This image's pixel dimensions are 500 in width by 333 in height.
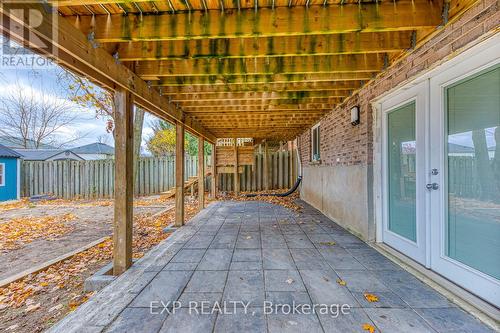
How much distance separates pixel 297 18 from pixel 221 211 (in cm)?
493

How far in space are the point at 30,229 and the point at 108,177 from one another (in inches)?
218

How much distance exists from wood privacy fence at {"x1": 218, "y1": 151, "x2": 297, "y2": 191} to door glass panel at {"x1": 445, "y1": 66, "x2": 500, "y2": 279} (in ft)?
26.2

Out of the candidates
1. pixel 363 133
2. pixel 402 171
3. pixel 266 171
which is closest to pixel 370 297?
pixel 402 171

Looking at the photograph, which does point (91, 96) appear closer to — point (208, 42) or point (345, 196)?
point (208, 42)

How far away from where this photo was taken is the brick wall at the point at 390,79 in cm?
175

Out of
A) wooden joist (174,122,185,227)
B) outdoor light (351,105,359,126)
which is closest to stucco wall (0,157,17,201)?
wooden joist (174,122,185,227)

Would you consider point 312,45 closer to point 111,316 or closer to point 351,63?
point 351,63

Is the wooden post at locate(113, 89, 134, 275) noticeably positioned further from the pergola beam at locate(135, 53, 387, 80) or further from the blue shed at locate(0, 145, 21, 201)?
the blue shed at locate(0, 145, 21, 201)

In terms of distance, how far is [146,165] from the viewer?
403 inches

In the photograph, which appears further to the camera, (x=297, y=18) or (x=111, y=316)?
(x=297, y=18)

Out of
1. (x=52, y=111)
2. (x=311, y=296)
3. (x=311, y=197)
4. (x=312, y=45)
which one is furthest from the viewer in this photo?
(x=52, y=111)

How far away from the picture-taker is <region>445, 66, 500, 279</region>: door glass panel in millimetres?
1792

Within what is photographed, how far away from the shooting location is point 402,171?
289 cm

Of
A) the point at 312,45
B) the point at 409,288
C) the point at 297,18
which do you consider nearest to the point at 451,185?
the point at 409,288
